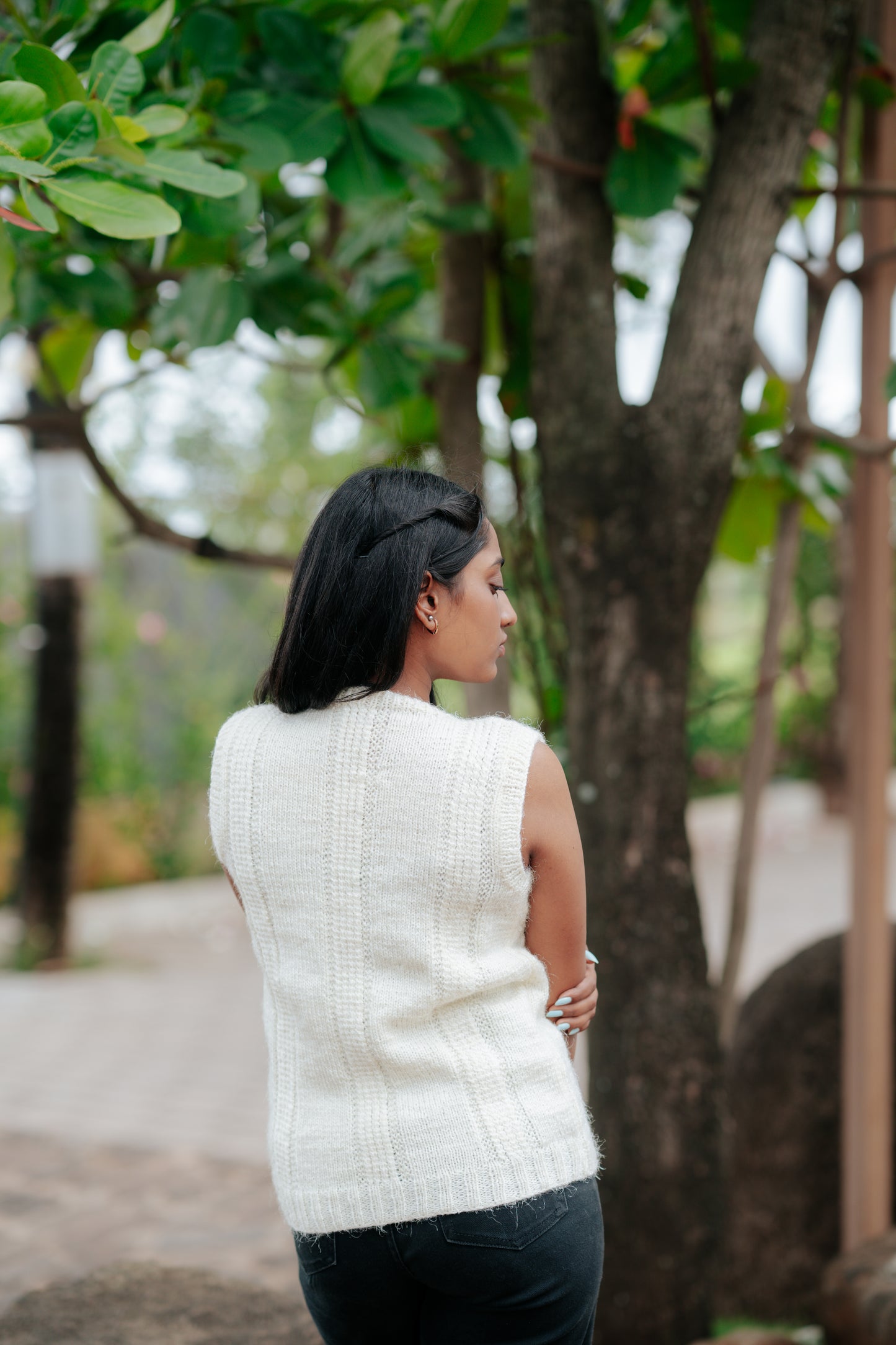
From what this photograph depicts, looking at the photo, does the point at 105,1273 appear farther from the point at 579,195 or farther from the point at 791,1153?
the point at 579,195

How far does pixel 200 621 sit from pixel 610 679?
804cm

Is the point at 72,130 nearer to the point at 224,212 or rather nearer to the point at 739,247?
the point at 224,212

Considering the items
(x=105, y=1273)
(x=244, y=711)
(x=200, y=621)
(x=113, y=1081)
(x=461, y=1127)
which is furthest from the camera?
(x=200, y=621)

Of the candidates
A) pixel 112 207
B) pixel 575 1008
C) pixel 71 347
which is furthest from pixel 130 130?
pixel 71 347

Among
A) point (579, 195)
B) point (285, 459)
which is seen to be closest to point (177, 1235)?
point (579, 195)

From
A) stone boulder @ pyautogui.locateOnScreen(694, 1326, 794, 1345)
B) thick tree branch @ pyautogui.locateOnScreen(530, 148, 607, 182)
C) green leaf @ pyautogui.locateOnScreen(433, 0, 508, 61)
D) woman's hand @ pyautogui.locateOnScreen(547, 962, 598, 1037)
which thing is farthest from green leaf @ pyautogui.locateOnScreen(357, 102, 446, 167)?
stone boulder @ pyautogui.locateOnScreen(694, 1326, 794, 1345)

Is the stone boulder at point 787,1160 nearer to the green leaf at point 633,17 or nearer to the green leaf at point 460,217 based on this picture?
the green leaf at point 460,217

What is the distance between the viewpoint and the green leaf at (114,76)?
4.71ft

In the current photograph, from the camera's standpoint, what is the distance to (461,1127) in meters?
1.18

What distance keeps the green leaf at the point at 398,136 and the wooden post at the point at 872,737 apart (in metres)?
1.05

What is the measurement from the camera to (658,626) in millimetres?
2254

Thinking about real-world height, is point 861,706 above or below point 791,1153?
above

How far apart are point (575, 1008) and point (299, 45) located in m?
1.53

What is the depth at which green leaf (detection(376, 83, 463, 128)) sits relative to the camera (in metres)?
1.92
